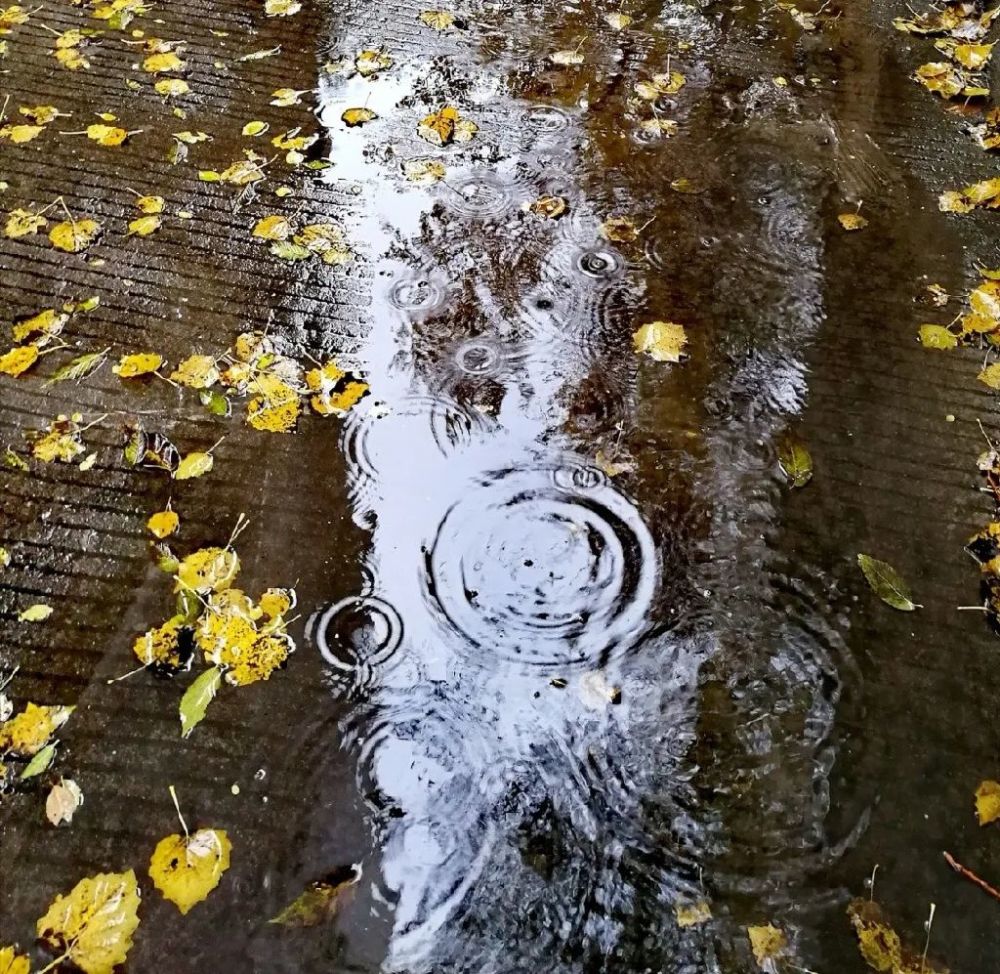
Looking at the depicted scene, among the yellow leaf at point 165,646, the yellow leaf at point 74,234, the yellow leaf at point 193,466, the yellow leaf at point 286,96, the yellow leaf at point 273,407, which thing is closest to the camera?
the yellow leaf at point 165,646

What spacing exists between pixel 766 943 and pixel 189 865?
1.16m

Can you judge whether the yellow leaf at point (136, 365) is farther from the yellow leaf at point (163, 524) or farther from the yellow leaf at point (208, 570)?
the yellow leaf at point (208, 570)

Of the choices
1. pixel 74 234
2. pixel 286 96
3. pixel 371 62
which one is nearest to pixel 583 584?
pixel 74 234

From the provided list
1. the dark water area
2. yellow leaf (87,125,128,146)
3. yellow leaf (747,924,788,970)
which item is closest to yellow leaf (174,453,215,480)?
the dark water area

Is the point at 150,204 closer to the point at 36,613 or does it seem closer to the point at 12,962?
the point at 36,613

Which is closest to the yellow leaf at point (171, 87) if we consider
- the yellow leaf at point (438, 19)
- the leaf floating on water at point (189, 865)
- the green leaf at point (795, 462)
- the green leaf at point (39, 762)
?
the yellow leaf at point (438, 19)

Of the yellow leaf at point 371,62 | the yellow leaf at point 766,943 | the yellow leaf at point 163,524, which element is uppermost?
the yellow leaf at point 371,62

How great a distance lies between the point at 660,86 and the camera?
3.38 m

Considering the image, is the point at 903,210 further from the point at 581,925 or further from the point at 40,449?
the point at 40,449

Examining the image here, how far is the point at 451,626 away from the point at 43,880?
38.5 inches

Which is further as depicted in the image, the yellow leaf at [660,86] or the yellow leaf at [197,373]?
the yellow leaf at [660,86]

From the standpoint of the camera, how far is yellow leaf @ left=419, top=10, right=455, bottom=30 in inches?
144

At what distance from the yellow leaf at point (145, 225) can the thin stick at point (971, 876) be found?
2.89 m

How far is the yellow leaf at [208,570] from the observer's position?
80.5 inches
